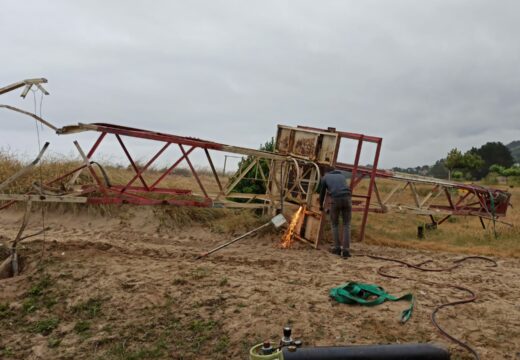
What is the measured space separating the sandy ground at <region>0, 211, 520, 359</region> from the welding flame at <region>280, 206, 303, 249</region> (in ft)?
4.45

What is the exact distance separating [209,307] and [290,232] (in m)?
4.52

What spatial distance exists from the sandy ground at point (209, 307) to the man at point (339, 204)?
0.65 meters

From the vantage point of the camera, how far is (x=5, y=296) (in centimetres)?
654

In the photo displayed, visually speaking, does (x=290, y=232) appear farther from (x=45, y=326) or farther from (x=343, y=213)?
(x=45, y=326)


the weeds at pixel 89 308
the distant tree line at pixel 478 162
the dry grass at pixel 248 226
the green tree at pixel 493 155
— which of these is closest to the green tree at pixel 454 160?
the distant tree line at pixel 478 162

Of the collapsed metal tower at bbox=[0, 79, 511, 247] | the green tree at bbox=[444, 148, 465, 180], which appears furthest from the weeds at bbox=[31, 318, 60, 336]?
the green tree at bbox=[444, 148, 465, 180]

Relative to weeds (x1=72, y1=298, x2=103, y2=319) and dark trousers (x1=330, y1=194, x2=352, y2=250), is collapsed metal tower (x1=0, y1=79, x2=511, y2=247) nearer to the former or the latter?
dark trousers (x1=330, y1=194, x2=352, y2=250)

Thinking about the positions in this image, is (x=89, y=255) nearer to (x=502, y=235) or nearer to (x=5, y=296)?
(x=5, y=296)

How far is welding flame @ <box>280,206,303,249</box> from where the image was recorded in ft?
33.0

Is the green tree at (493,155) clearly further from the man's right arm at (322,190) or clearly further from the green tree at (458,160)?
the man's right arm at (322,190)

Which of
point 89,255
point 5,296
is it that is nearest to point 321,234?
point 89,255

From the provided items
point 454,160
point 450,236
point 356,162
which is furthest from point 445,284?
point 454,160

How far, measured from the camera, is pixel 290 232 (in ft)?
33.4

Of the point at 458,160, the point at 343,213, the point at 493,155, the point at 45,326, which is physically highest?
the point at 493,155
